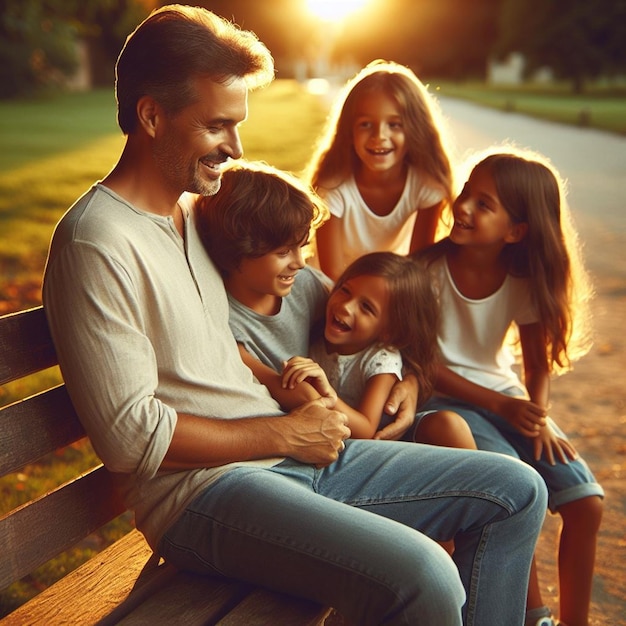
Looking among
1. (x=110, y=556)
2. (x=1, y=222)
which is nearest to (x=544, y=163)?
A: (x=110, y=556)

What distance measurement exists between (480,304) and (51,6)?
11.6 meters

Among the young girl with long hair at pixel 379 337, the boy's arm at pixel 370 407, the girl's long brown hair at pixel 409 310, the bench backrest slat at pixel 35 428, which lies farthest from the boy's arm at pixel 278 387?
the bench backrest slat at pixel 35 428

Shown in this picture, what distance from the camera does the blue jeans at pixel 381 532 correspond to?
2.07m

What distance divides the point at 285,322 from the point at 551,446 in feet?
3.34

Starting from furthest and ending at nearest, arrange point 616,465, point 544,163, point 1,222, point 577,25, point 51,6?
point 577,25 < point 51,6 < point 1,222 < point 616,465 < point 544,163

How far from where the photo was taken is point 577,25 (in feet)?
157

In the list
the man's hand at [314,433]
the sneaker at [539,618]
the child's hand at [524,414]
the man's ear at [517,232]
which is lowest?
the sneaker at [539,618]

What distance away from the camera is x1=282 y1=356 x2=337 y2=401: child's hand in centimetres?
259

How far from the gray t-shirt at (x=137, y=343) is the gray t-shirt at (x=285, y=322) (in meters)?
0.26

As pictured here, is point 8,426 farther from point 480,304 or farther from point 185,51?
point 480,304

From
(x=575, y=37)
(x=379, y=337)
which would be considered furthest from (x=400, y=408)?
(x=575, y=37)

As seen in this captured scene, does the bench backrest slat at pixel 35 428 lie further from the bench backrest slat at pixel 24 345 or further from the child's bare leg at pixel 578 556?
the child's bare leg at pixel 578 556

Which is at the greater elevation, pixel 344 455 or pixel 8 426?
pixel 8 426

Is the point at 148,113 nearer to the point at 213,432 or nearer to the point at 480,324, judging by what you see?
the point at 213,432
